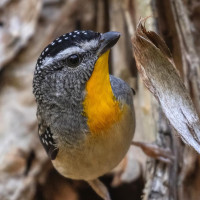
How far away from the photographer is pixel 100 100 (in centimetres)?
310

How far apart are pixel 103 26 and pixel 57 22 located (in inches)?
26.9

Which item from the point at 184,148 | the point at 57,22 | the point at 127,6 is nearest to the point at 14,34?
the point at 57,22

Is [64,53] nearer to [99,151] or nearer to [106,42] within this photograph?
[106,42]

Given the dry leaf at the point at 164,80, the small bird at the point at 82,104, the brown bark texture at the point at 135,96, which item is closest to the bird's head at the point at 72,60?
the small bird at the point at 82,104

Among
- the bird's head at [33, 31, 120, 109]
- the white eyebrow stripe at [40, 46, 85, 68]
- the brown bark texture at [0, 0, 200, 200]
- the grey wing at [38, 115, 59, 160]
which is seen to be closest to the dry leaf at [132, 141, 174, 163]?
the brown bark texture at [0, 0, 200, 200]

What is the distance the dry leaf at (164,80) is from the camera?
2.35 metres

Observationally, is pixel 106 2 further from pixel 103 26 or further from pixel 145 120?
pixel 145 120

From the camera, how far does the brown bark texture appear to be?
2490 mm

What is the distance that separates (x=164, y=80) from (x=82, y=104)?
0.89 m

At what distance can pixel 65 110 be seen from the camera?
10.7ft

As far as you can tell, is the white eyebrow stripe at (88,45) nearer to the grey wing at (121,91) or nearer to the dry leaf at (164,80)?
the grey wing at (121,91)

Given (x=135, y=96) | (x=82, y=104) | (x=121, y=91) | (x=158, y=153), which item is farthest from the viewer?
(x=135, y=96)

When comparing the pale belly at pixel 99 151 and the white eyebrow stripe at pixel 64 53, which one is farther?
the pale belly at pixel 99 151

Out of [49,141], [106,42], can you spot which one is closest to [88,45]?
[106,42]
